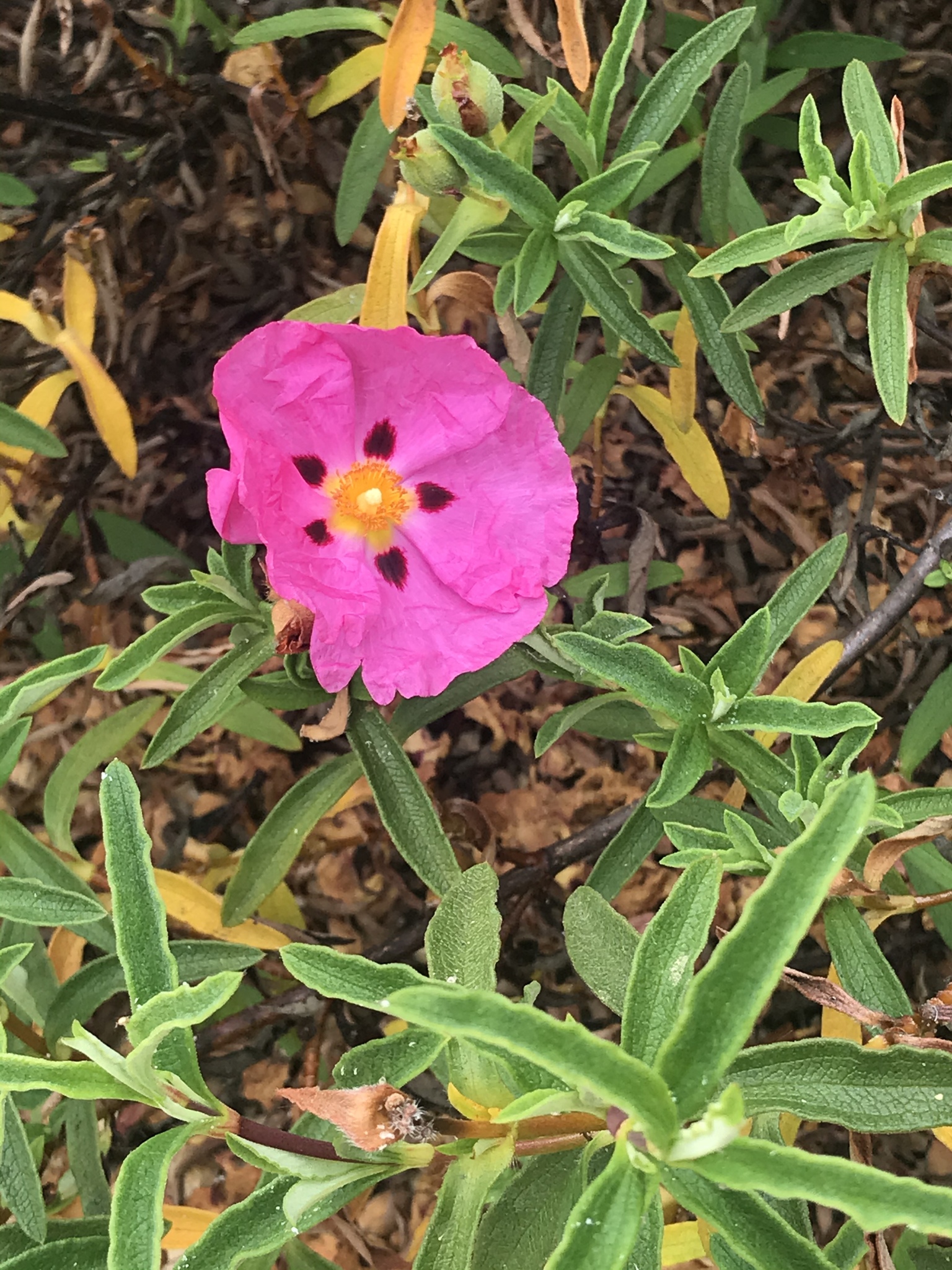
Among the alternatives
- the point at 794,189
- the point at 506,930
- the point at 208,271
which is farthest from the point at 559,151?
the point at 506,930

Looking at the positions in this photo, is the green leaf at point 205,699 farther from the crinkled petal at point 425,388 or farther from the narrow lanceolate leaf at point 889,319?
→ the narrow lanceolate leaf at point 889,319

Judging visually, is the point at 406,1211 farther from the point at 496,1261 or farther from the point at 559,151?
the point at 559,151

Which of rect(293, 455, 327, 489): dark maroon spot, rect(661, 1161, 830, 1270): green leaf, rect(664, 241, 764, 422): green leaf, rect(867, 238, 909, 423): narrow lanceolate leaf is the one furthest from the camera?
rect(664, 241, 764, 422): green leaf

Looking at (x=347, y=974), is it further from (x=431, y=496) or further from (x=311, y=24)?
(x=311, y=24)

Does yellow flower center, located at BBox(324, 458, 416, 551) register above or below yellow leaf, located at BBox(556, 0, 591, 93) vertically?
below

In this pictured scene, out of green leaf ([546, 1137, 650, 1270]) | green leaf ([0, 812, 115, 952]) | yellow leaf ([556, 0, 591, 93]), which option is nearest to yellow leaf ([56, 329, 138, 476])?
green leaf ([0, 812, 115, 952])

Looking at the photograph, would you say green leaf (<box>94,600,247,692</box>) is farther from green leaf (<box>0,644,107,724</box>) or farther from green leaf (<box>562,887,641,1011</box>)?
green leaf (<box>562,887,641,1011</box>)

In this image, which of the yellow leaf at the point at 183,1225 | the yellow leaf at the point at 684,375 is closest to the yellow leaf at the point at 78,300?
the yellow leaf at the point at 684,375
